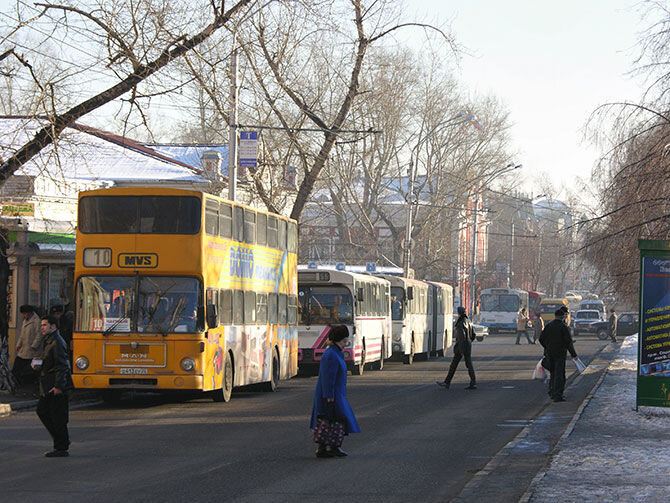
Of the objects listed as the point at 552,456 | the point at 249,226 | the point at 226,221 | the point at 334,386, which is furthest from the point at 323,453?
the point at 249,226

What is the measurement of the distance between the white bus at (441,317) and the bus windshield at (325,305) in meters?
14.1

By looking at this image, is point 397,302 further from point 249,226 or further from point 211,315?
point 211,315

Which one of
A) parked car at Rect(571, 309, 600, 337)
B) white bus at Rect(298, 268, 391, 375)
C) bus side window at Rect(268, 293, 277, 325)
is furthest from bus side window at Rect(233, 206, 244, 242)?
parked car at Rect(571, 309, 600, 337)

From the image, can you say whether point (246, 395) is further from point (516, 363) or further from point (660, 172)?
point (516, 363)

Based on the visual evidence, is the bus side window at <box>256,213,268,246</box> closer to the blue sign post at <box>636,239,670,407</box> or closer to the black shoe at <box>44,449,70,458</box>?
the blue sign post at <box>636,239,670,407</box>

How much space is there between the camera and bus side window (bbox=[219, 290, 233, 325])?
69.9 ft

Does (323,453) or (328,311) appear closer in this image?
(323,453)

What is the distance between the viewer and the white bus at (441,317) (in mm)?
45763

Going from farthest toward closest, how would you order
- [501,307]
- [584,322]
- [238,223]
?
[501,307] → [584,322] → [238,223]

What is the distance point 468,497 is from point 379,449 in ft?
13.9

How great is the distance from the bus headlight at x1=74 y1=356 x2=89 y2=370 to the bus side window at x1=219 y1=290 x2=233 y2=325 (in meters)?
2.54

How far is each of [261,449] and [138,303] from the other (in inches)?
250

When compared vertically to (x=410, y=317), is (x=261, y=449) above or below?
below

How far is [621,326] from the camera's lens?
2901 inches
